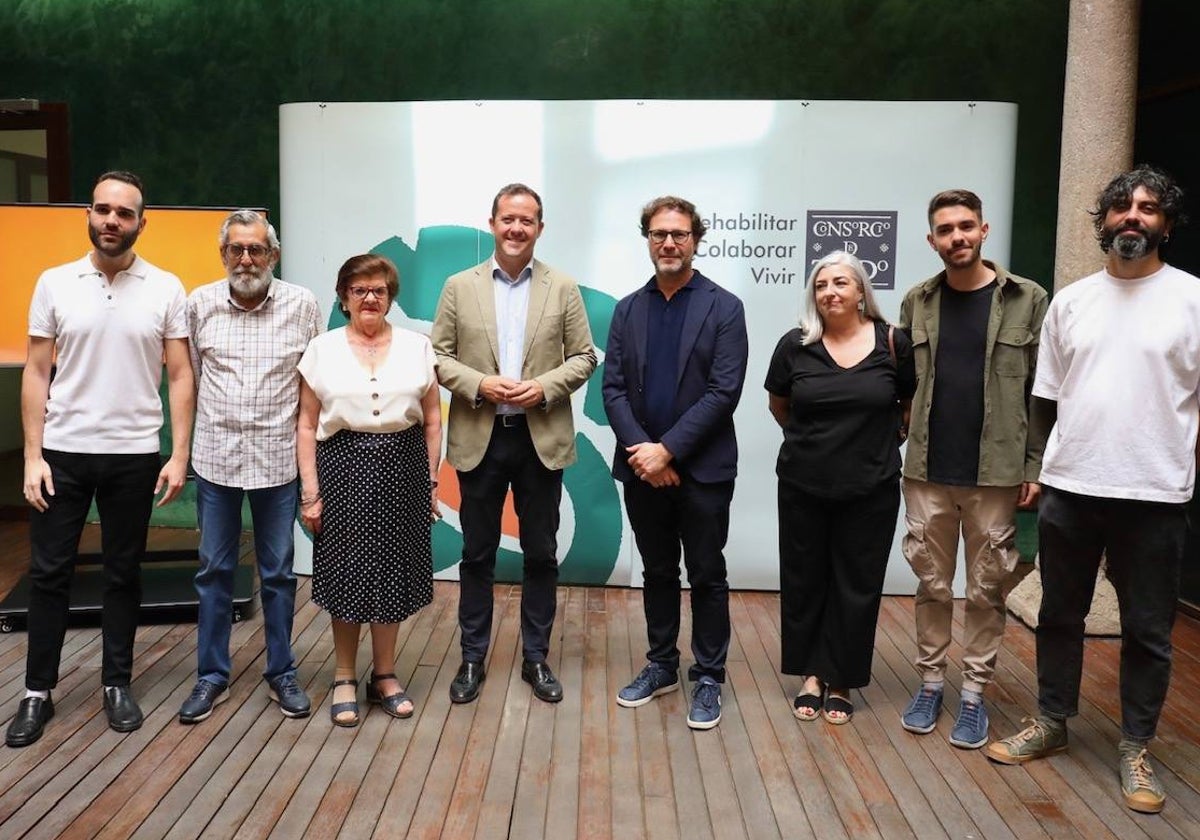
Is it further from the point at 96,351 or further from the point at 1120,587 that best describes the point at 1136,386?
the point at 96,351

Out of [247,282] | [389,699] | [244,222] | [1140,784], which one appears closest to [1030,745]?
[1140,784]

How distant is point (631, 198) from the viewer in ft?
15.3

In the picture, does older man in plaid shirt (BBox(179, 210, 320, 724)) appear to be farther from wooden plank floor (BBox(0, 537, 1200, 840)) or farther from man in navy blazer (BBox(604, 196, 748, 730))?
man in navy blazer (BBox(604, 196, 748, 730))

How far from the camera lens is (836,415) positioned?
125 inches

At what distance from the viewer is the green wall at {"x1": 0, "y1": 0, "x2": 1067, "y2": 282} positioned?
532 cm

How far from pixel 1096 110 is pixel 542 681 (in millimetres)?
3217

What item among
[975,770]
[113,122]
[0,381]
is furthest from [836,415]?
[0,381]

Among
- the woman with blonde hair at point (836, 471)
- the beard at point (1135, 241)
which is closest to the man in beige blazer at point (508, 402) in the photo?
the woman with blonde hair at point (836, 471)

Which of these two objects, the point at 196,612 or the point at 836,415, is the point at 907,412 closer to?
the point at 836,415

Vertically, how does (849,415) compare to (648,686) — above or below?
above

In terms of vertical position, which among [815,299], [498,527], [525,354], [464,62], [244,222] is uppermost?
[464,62]

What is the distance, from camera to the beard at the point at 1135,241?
2725mm

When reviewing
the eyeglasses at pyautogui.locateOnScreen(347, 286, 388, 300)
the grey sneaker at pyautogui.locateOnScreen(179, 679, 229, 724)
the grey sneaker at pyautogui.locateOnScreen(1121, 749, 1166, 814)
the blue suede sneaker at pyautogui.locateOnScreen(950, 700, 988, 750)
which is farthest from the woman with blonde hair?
the grey sneaker at pyautogui.locateOnScreen(179, 679, 229, 724)

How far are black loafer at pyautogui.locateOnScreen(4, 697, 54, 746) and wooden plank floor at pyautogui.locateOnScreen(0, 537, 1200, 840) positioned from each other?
43 millimetres
